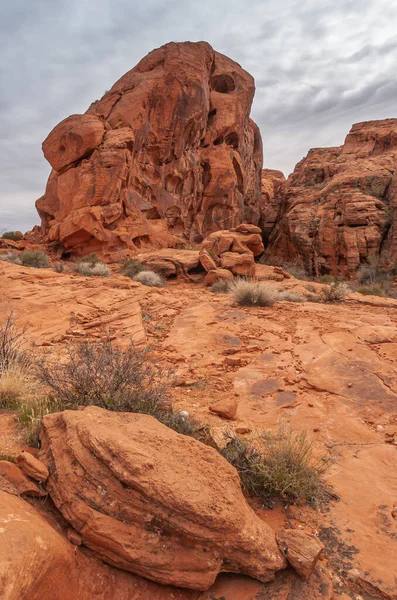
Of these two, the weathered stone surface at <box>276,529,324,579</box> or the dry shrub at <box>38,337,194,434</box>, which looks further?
the dry shrub at <box>38,337,194,434</box>

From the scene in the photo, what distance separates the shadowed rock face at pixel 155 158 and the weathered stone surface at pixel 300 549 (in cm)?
1784

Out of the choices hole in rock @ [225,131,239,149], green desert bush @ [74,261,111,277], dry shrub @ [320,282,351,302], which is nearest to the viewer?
dry shrub @ [320,282,351,302]

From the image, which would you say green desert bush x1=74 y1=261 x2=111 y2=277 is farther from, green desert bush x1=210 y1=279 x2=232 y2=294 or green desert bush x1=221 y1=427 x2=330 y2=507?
green desert bush x1=221 y1=427 x2=330 y2=507

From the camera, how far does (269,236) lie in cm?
3388

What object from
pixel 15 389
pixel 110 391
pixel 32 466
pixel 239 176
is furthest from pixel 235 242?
pixel 32 466

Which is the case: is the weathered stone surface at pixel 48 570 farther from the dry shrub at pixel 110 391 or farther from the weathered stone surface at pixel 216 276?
the weathered stone surface at pixel 216 276

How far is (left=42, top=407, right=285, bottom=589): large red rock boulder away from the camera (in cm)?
181

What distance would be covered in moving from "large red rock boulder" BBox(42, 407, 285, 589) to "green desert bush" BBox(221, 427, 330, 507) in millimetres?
409

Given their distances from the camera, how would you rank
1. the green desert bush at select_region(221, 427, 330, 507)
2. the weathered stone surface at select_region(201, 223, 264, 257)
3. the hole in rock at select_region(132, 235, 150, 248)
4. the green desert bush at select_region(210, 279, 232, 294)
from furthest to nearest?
the hole in rock at select_region(132, 235, 150, 248)
the weathered stone surface at select_region(201, 223, 264, 257)
the green desert bush at select_region(210, 279, 232, 294)
the green desert bush at select_region(221, 427, 330, 507)

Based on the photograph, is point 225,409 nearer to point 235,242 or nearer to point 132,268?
point 132,268

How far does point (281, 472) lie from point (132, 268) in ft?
44.5

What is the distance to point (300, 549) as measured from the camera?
6.32ft

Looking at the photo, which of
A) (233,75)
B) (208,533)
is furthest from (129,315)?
(233,75)

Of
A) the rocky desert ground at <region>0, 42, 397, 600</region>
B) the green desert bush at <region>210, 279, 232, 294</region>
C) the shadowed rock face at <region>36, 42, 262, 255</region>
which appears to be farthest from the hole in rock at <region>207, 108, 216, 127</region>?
the green desert bush at <region>210, 279, 232, 294</region>
